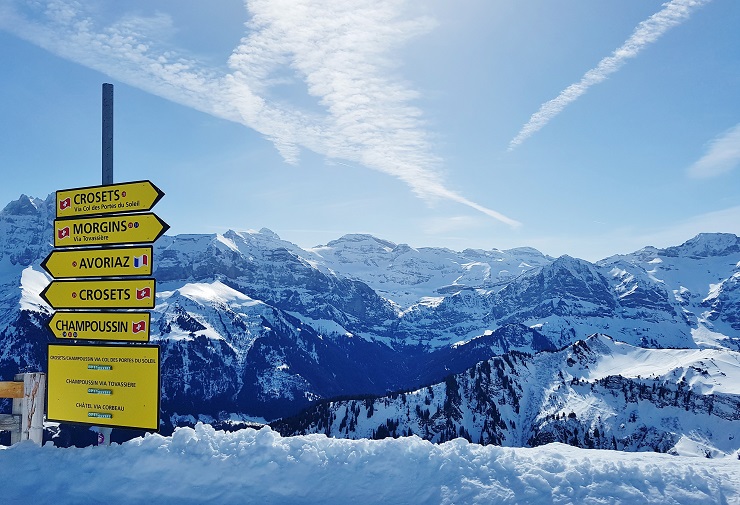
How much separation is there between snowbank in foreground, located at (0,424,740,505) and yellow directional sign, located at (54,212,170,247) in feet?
20.8

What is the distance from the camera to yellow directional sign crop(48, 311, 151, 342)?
55.7 ft

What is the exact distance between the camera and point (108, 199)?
58.1 feet

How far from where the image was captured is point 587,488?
472 inches

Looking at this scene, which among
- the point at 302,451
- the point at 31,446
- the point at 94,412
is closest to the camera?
the point at 302,451

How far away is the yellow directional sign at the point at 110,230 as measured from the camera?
56.4 feet

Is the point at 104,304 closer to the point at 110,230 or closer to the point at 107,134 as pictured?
the point at 110,230

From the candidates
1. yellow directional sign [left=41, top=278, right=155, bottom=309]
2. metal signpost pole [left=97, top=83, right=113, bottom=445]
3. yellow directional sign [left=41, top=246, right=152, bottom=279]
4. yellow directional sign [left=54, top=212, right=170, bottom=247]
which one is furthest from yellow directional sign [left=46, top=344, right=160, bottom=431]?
metal signpost pole [left=97, top=83, right=113, bottom=445]

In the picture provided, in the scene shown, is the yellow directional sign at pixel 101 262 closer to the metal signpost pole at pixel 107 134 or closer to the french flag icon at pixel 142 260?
the french flag icon at pixel 142 260

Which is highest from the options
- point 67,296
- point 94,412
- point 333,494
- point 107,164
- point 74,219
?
point 107,164

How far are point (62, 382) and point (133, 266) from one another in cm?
439

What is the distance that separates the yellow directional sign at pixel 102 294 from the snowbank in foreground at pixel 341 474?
14.8 ft

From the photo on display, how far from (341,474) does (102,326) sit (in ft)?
31.3

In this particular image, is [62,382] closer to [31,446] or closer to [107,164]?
[31,446]

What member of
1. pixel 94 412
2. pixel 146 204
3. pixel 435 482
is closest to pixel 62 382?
pixel 94 412
